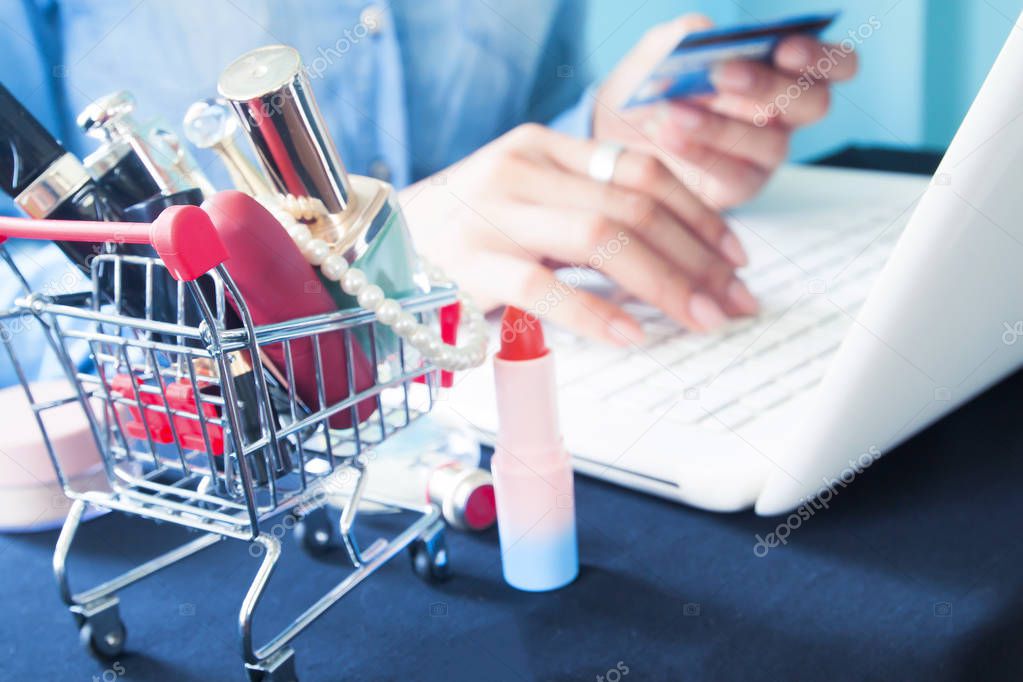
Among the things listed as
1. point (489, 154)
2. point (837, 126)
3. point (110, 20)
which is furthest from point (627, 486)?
point (837, 126)

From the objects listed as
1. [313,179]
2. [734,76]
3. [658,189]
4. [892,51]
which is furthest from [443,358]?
[892,51]

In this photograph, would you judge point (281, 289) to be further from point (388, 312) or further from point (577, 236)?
point (577, 236)

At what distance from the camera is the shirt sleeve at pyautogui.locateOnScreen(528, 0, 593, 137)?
46.3 inches

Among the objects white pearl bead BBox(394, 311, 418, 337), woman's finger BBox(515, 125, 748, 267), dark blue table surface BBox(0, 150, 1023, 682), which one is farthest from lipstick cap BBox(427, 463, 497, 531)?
woman's finger BBox(515, 125, 748, 267)

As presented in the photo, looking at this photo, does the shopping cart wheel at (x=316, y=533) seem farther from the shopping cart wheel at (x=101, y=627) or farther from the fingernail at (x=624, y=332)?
the fingernail at (x=624, y=332)

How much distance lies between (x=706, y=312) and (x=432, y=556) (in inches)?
13.1

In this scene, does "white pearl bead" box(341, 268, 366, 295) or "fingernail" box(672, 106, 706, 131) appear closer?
"white pearl bead" box(341, 268, 366, 295)

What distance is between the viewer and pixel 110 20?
0.82 meters

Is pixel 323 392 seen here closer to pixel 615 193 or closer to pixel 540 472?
pixel 540 472

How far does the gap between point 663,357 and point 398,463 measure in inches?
8.3

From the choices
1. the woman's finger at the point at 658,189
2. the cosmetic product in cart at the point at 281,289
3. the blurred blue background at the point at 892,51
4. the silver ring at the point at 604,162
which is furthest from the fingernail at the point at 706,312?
the blurred blue background at the point at 892,51

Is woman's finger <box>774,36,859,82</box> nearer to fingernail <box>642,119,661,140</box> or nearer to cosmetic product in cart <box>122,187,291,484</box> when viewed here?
fingernail <box>642,119,661,140</box>

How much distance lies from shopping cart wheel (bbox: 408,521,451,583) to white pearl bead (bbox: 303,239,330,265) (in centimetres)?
16

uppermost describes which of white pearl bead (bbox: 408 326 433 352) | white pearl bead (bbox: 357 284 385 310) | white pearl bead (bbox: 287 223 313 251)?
white pearl bead (bbox: 287 223 313 251)
